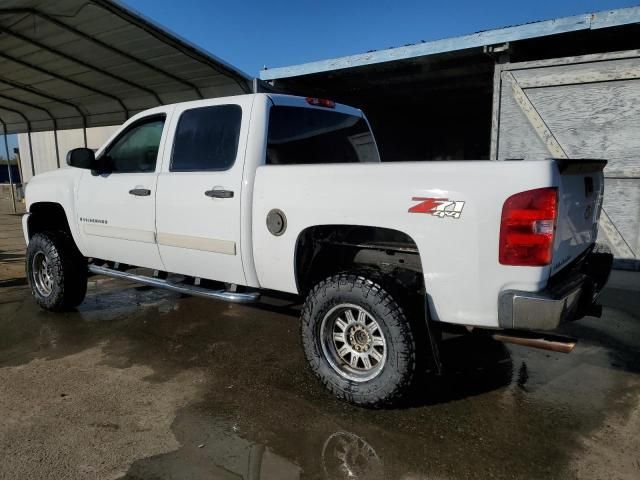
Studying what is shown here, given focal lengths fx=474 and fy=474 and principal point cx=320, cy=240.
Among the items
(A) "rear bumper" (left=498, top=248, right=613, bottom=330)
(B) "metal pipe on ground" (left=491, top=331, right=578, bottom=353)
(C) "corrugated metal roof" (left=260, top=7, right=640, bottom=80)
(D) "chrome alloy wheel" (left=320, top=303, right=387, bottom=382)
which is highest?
(C) "corrugated metal roof" (left=260, top=7, right=640, bottom=80)

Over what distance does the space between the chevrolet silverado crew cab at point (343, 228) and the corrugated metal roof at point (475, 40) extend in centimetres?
424

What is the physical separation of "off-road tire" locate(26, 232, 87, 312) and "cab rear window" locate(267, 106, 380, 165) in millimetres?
2822

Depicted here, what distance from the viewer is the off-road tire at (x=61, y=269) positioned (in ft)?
16.5

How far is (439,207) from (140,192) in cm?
276

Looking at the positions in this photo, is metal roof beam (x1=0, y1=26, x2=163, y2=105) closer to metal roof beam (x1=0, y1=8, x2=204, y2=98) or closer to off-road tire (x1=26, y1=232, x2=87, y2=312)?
metal roof beam (x1=0, y1=8, x2=204, y2=98)

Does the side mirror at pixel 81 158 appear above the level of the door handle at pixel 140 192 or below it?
above

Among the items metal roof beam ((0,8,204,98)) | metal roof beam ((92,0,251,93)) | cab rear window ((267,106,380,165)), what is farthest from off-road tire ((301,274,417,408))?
metal roof beam ((0,8,204,98))

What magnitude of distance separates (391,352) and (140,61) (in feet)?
28.8

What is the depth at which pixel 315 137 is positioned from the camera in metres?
4.13

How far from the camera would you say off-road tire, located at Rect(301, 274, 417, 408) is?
2898 mm

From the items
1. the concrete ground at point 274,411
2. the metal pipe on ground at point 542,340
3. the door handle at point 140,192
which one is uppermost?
the door handle at point 140,192

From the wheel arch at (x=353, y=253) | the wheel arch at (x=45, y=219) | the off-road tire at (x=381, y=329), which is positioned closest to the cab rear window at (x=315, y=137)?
the wheel arch at (x=353, y=253)

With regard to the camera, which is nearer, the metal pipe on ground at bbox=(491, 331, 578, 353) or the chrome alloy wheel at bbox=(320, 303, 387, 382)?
the metal pipe on ground at bbox=(491, 331, 578, 353)

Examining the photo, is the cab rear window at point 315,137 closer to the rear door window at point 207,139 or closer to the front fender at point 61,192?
the rear door window at point 207,139
